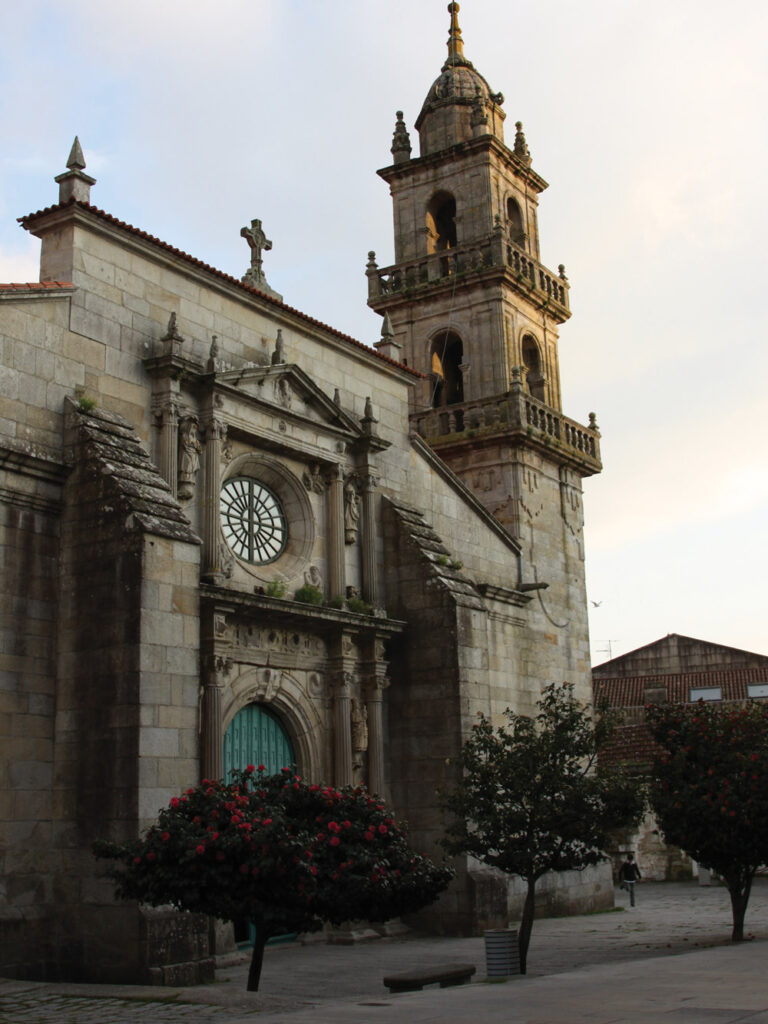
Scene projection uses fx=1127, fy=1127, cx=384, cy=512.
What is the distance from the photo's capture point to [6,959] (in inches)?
487

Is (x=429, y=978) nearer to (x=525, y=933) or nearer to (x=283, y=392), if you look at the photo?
(x=525, y=933)

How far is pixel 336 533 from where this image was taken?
18328 millimetres

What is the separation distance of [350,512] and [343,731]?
3639mm

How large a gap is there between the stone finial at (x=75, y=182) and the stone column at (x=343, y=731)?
807cm

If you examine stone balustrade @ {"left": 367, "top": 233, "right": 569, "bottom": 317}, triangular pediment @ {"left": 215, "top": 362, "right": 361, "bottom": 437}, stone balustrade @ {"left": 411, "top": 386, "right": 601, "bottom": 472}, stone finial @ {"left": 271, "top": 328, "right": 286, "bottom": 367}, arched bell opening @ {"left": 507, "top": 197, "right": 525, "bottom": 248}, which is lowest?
triangular pediment @ {"left": 215, "top": 362, "right": 361, "bottom": 437}

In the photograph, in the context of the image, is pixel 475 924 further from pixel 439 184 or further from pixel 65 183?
pixel 439 184

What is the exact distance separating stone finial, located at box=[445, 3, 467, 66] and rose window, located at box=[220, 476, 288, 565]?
1774cm

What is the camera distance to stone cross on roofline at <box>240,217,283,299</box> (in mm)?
19062

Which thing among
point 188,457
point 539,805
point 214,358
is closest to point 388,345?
point 214,358

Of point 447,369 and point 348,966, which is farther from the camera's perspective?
point 447,369

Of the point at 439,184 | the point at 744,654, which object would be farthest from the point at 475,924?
the point at 744,654

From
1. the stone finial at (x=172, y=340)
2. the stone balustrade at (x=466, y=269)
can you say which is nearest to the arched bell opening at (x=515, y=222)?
the stone balustrade at (x=466, y=269)

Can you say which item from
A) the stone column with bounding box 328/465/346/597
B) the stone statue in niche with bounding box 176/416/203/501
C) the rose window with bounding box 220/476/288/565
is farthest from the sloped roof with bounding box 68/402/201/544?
the stone column with bounding box 328/465/346/597

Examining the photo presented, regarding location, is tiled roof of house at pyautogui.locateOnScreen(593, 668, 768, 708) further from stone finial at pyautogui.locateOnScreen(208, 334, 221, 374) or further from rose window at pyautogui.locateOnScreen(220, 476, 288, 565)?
stone finial at pyautogui.locateOnScreen(208, 334, 221, 374)
